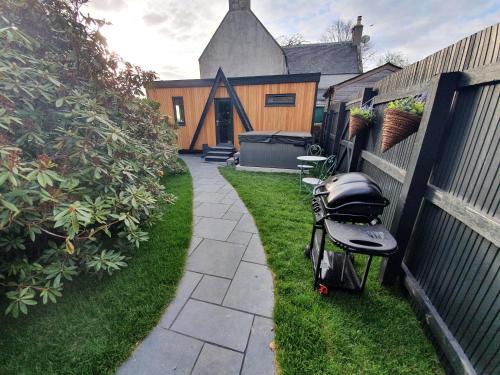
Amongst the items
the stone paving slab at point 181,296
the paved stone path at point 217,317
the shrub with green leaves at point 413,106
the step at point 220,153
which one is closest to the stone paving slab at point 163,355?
the paved stone path at point 217,317

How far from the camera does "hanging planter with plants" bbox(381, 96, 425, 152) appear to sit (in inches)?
65.8

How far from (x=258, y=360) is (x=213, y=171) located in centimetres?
574

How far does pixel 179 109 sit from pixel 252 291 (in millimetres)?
9326

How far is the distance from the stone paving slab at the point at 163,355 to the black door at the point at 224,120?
26.7 feet

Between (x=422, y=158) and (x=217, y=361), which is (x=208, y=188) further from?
(x=422, y=158)

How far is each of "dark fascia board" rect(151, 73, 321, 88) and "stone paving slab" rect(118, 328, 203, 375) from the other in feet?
26.5

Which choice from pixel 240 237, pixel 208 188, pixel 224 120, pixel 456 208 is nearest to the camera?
pixel 456 208

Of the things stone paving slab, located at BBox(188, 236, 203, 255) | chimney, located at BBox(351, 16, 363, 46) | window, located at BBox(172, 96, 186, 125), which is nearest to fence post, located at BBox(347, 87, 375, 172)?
stone paving slab, located at BBox(188, 236, 203, 255)

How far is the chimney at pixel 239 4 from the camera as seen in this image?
39.0 feet

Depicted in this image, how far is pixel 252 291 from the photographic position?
2016mm

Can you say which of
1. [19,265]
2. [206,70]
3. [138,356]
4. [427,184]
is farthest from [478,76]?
[206,70]

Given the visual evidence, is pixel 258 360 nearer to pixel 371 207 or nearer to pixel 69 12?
pixel 371 207

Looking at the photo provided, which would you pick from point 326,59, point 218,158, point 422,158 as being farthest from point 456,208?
point 326,59

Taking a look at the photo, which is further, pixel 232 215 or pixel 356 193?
pixel 232 215
